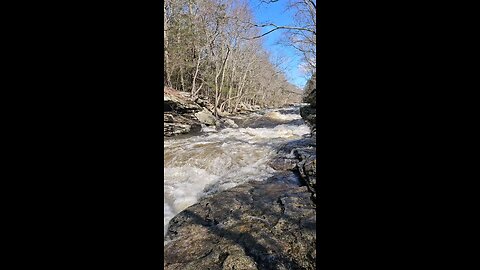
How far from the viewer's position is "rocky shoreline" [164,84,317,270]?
2.81 metres

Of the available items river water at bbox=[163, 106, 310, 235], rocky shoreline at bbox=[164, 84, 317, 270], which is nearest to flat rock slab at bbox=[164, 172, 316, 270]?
rocky shoreline at bbox=[164, 84, 317, 270]

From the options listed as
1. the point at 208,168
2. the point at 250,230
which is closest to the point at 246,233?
the point at 250,230

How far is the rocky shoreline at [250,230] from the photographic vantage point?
2.81 m

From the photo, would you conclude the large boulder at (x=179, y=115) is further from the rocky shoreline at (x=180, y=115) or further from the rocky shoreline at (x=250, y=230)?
the rocky shoreline at (x=250, y=230)

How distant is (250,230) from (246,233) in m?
0.09

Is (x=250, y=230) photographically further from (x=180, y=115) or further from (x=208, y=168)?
(x=180, y=115)

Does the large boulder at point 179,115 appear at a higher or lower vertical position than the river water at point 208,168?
higher

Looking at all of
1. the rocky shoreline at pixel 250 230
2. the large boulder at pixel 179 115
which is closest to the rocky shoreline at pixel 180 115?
the large boulder at pixel 179 115

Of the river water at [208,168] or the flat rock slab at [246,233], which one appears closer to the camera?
the flat rock slab at [246,233]

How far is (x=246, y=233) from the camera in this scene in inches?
132
